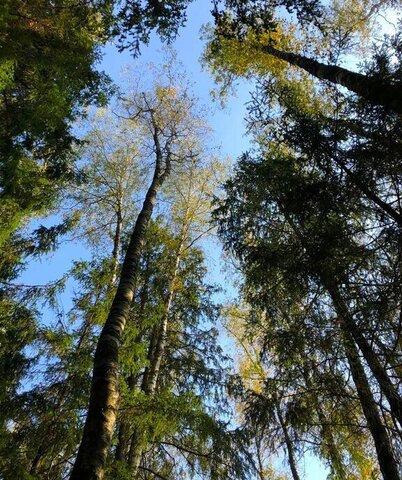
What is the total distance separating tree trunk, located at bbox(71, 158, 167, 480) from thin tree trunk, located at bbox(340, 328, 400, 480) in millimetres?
2594

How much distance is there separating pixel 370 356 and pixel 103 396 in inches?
122

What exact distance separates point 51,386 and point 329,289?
418 cm

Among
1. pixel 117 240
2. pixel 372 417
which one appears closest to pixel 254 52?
pixel 117 240

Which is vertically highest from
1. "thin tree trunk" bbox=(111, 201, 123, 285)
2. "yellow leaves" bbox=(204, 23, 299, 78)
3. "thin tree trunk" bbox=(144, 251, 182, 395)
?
"yellow leaves" bbox=(204, 23, 299, 78)

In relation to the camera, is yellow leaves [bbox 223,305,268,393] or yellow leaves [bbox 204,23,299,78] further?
yellow leaves [bbox 223,305,268,393]

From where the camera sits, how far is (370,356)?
4.86 metres

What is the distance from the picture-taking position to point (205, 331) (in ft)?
30.1

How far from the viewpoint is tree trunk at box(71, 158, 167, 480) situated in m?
3.24

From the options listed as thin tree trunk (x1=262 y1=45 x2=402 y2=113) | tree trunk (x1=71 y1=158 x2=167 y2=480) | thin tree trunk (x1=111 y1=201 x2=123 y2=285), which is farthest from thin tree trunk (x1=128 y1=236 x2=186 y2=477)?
thin tree trunk (x1=262 y1=45 x2=402 y2=113)

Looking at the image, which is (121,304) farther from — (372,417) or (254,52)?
(254,52)

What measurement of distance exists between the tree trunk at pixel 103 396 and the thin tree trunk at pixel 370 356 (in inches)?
98.6

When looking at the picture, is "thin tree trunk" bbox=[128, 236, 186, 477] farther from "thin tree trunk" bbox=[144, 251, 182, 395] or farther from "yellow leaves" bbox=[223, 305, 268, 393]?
"yellow leaves" bbox=[223, 305, 268, 393]

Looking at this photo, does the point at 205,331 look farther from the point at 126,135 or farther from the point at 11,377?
the point at 126,135

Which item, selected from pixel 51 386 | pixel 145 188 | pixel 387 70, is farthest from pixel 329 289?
pixel 145 188
